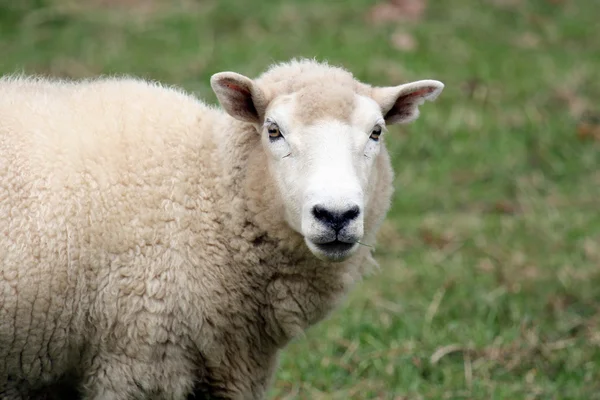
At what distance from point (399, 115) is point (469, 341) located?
2196 mm

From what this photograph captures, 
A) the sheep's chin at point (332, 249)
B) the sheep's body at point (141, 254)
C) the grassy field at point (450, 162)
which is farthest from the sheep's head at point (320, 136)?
the grassy field at point (450, 162)

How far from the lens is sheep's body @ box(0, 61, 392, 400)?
3799mm

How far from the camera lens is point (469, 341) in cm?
603

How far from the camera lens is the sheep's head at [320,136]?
12.0ft

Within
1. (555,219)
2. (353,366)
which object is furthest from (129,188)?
(555,219)

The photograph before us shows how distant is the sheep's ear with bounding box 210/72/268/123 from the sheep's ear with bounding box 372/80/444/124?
553 millimetres

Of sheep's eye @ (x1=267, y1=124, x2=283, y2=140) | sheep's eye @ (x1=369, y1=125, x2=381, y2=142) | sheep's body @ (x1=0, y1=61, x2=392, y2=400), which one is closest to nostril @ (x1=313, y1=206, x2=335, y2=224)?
sheep's body @ (x1=0, y1=61, x2=392, y2=400)

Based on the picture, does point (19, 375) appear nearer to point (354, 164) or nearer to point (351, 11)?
point (354, 164)

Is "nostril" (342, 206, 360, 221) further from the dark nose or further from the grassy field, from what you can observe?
the grassy field

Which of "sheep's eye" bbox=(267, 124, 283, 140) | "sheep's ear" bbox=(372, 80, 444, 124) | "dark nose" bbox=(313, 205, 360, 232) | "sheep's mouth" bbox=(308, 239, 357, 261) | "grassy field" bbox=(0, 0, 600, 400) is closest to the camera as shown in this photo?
"dark nose" bbox=(313, 205, 360, 232)

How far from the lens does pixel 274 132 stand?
13.2 ft

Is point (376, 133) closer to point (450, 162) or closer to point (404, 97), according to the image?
point (404, 97)

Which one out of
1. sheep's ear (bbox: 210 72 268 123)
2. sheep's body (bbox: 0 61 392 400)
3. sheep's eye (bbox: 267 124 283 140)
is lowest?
sheep's body (bbox: 0 61 392 400)

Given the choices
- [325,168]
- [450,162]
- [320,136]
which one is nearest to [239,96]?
[320,136]
